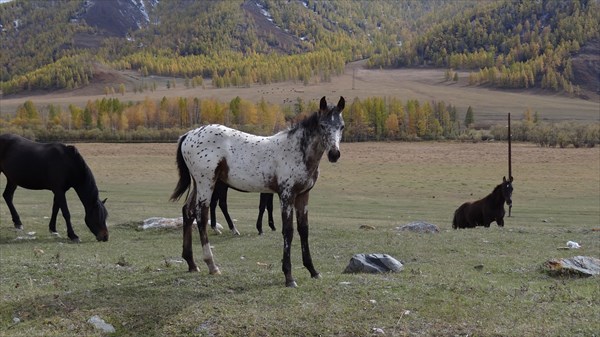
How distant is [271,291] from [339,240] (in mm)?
7236

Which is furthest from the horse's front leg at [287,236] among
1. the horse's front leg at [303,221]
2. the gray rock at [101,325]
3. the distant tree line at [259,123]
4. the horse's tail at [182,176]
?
the distant tree line at [259,123]

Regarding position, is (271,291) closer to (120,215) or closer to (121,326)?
(121,326)

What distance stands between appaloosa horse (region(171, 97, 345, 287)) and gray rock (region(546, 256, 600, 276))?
4.42 m

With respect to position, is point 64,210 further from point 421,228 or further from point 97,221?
point 421,228

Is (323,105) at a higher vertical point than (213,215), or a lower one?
higher

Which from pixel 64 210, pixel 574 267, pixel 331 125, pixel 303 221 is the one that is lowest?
pixel 574 267

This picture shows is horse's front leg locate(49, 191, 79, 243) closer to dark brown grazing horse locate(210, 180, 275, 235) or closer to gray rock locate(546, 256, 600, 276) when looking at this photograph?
dark brown grazing horse locate(210, 180, 275, 235)

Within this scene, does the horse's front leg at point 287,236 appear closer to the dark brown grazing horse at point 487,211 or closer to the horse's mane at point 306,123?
the horse's mane at point 306,123

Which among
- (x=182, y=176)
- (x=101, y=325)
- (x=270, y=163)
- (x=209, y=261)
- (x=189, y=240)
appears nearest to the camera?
(x=101, y=325)

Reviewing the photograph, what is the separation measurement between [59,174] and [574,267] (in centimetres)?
1174

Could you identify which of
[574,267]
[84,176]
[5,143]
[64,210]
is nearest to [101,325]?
[574,267]

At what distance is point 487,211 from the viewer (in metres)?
22.4

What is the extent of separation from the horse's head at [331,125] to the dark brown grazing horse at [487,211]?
14.7 m

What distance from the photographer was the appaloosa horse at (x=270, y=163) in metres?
9.02
